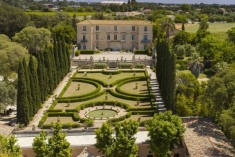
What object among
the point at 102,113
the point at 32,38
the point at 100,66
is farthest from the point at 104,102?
the point at 32,38

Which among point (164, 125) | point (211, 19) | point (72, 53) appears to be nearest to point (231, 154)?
point (164, 125)

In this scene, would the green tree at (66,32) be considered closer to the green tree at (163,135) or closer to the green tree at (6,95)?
the green tree at (6,95)

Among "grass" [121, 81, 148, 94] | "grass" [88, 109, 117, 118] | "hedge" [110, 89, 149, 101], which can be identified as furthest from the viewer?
"grass" [121, 81, 148, 94]

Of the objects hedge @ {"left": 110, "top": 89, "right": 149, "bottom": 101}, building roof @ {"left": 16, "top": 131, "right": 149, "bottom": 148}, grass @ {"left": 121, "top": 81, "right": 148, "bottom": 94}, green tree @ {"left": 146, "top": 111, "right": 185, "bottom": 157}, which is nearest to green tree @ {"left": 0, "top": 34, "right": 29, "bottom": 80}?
hedge @ {"left": 110, "top": 89, "right": 149, "bottom": 101}

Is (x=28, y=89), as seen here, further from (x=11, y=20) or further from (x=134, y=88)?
(x=11, y=20)

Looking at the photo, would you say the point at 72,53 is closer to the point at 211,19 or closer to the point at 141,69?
the point at 141,69

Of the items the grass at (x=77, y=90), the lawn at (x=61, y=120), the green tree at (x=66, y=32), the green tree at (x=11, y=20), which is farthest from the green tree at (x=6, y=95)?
the green tree at (x=11, y=20)

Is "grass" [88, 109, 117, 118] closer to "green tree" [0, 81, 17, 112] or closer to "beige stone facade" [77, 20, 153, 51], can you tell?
"green tree" [0, 81, 17, 112]
